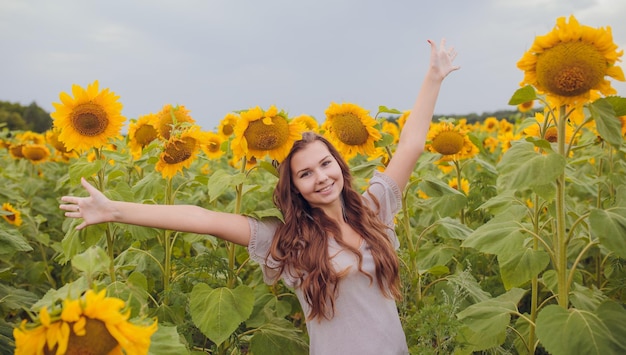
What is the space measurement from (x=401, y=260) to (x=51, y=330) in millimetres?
2092

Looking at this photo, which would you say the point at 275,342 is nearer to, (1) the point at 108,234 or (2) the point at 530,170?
(1) the point at 108,234

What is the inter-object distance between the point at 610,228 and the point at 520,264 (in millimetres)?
424

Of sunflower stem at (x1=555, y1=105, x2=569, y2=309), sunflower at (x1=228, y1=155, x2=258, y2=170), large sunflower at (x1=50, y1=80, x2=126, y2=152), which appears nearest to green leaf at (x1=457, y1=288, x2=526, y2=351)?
sunflower stem at (x1=555, y1=105, x2=569, y2=309)

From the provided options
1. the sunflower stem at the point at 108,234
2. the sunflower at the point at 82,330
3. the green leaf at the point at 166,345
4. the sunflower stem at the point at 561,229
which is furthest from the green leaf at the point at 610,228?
the sunflower stem at the point at 108,234

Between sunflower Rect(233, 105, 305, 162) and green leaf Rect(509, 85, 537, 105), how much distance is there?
101 cm

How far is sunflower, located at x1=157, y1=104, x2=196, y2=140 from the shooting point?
335 centimetres

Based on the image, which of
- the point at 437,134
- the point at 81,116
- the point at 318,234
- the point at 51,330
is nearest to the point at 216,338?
the point at 318,234

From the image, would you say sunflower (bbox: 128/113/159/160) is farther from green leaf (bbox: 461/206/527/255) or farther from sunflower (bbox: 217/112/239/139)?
green leaf (bbox: 461/206/527/255)

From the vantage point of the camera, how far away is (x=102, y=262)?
1800mm

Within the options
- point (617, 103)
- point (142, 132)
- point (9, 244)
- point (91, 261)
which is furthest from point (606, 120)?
point (9, 244)

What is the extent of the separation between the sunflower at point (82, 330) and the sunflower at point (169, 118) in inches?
70.4

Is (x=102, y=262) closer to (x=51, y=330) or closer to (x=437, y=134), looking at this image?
(x=51, y=330)

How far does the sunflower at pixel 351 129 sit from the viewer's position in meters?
3.42

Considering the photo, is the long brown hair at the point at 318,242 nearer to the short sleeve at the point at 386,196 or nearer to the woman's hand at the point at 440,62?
the short sleeve at the point at 386,196
